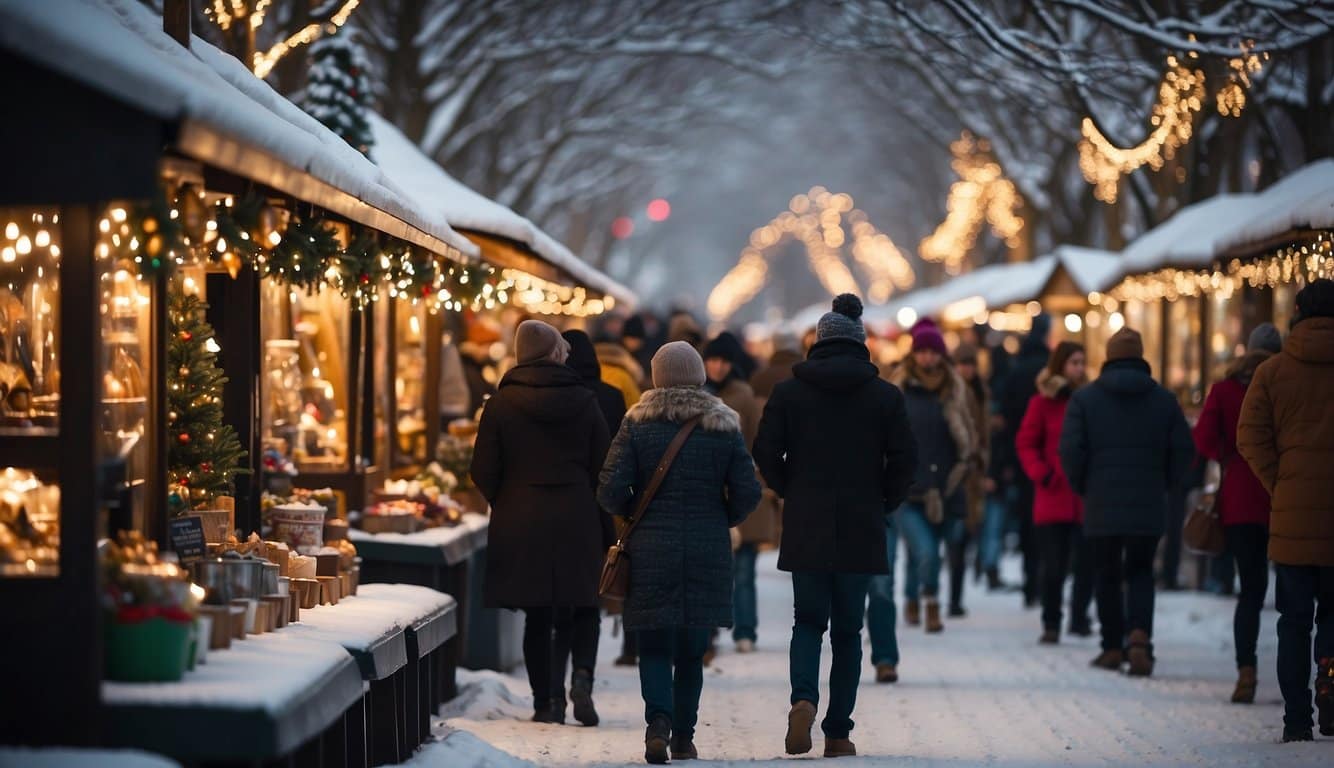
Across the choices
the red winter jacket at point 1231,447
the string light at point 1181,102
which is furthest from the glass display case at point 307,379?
the string light at point 1181,102

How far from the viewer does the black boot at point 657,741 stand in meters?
8.88

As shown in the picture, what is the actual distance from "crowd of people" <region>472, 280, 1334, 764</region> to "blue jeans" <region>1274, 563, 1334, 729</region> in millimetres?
12

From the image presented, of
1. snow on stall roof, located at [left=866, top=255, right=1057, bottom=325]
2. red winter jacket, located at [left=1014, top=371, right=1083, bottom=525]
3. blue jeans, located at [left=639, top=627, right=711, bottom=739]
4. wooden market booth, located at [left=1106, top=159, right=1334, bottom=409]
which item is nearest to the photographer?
blue jeans, located at [left=639, top=627, right=711, bottom=739]

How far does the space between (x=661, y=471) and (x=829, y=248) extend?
260ft

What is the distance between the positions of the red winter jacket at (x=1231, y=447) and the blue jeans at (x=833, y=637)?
8.78ft

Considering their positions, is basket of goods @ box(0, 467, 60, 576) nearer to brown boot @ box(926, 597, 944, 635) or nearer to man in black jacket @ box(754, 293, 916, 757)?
man in black jacket @ box(754, 293, 916, 757)

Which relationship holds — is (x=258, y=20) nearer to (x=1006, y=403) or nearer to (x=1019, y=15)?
(x=1006, y=403)

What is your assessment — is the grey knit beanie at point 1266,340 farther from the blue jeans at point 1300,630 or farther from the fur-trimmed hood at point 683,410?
the fur-trimmed hood at point 683,410

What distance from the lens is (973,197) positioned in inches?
1400

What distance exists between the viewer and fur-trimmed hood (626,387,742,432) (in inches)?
350

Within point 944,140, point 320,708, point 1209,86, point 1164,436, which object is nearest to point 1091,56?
point 1209,86

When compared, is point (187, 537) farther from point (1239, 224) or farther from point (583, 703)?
point (1239, 224)

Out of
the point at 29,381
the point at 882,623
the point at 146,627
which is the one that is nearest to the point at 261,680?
the point at 146,627

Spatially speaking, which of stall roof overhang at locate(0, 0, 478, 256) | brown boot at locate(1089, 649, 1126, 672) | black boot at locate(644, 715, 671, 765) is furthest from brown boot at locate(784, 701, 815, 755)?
brown boot at locate(1089, 649, 1126, 672)
